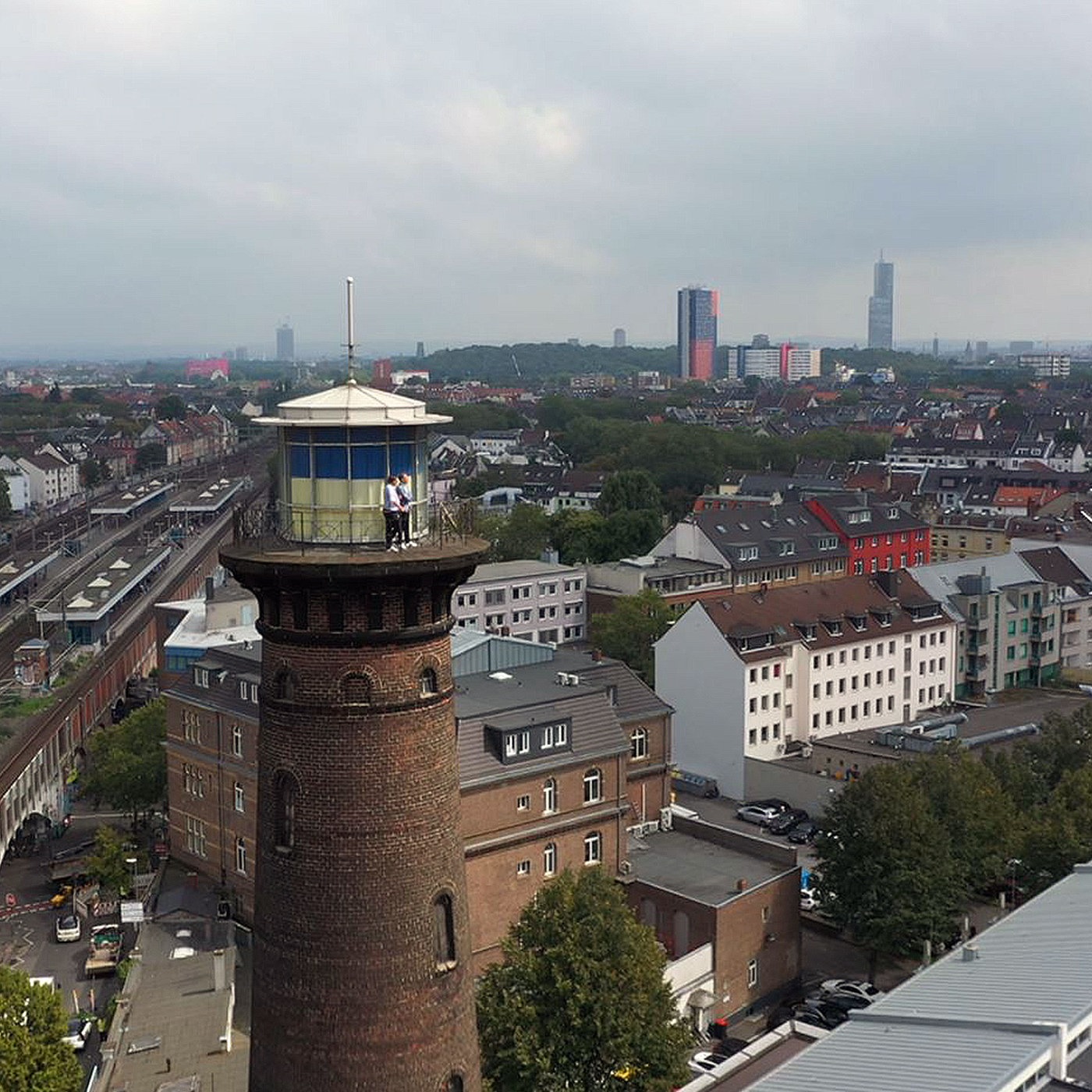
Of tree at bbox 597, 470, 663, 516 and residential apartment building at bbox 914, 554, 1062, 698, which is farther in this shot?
tree at bbox 597, 470, 663, 516

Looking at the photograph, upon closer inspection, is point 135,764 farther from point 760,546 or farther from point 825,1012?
point 760,546

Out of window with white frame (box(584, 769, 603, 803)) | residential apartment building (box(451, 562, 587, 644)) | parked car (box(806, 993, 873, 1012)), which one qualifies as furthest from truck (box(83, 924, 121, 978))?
residential apartment building (box(451, 562, 587, 644))

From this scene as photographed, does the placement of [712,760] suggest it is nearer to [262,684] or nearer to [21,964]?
[21,964]

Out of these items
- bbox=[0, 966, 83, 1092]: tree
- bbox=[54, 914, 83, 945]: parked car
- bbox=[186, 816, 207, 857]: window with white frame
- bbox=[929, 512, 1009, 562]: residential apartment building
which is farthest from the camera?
bbox=[929, 512, 1009, 562]: residential apartment building

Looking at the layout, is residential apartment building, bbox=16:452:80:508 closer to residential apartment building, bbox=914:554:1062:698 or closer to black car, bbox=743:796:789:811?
residential apartment building, bbox=914:554:1062:698

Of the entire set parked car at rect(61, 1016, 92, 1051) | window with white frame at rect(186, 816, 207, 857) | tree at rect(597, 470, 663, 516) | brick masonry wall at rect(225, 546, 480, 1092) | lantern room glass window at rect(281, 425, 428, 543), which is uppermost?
lantern room glass window at rect(281, 425, 428, 543)

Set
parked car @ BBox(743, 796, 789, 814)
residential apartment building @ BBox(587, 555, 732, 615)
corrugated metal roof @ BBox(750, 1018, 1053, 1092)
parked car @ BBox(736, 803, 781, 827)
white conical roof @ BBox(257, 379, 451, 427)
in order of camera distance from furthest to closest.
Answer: residential apartment building @ BBox(587, 555, 732, 615) < parked car @ BBox(743, 796, 789, 814) < parked car @ BBox(736, 803, 781, 827) < corrugated metal roof @ BBox(750, 1018, 1053, 1092) < white conical roof @ BBox(257, 379, 451, 427)

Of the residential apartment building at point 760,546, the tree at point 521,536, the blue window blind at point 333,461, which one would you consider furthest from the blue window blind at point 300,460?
the tree at point 521,536

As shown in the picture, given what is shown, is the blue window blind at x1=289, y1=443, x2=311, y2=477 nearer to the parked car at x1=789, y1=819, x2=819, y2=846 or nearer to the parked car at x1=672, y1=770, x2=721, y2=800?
the parked car at x1=789, y1=819, x2=819, y2=846

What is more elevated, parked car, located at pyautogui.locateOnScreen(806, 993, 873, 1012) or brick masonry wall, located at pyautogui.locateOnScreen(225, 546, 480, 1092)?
brick masonry wall, located at pyautogui.locateOnScreen(225, 546, 480, 1092)
